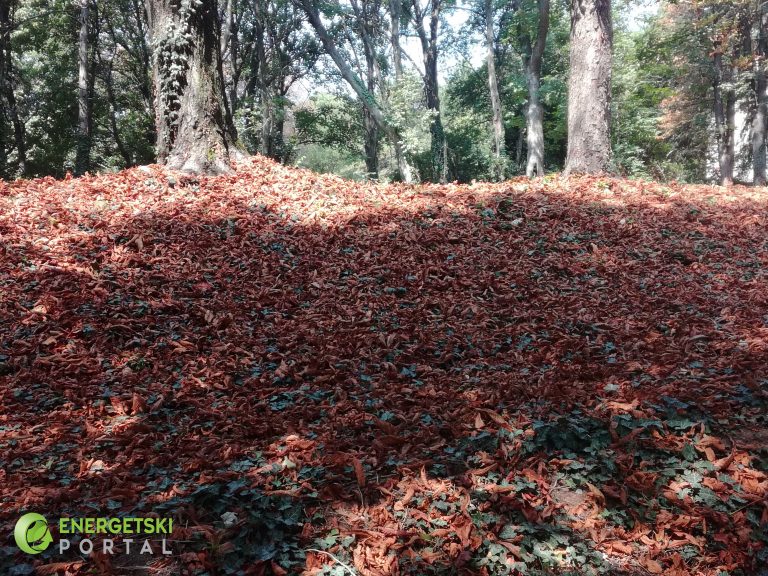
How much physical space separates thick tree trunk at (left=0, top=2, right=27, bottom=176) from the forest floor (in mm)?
A: 16992

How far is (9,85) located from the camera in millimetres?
19281

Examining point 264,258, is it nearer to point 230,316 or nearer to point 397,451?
point 230,316

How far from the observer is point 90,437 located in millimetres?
3068

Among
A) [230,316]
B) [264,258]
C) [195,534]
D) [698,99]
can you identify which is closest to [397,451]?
[195,534]

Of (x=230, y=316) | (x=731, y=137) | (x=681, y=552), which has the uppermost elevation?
(x=731, y=137)

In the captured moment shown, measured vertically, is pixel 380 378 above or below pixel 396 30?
below

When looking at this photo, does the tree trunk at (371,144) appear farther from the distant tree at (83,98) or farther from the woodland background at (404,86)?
the distant tree at (83,98)

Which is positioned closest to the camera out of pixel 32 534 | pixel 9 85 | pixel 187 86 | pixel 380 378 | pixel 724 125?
pixel 32 534

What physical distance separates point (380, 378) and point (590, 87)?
21.3 feet

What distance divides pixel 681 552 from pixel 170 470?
2561mm

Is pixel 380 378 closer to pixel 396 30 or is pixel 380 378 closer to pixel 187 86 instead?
pixel 187 86

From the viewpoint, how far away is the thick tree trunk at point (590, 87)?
7945 mm

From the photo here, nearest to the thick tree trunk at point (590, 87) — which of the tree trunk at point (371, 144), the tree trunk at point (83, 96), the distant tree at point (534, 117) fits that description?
the distant tree at point (534, 117)

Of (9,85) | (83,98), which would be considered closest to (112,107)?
(9,85)
